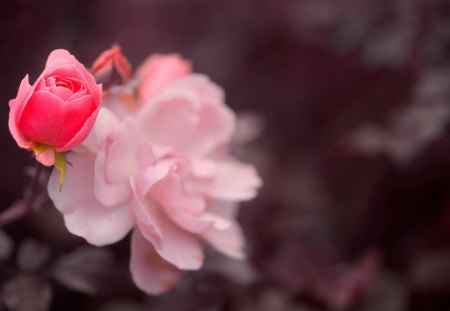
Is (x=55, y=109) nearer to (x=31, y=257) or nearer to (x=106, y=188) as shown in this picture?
(x=106, y=188)

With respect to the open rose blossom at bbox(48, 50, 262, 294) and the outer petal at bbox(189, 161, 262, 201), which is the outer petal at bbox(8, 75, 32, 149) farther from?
the outer petal at bbox(189, 161, 262, 201)

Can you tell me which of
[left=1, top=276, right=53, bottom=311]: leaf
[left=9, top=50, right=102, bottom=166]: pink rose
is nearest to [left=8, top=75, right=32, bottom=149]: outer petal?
[left=9, top=50, right=102, bottom=166]: pink rose

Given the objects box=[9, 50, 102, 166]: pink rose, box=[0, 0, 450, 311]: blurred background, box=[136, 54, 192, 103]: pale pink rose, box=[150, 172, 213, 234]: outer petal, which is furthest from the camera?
box=[0, 0, 450, 311]: blurred background

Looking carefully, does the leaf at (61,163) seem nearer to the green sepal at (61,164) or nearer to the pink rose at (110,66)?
the green sepal at (61,164)

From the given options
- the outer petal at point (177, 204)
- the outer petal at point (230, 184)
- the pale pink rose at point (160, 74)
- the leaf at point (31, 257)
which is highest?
the pale pink rose at point (160, 74)

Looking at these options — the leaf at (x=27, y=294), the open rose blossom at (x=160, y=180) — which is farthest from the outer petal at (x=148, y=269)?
the leaf at (x=27, y=294)

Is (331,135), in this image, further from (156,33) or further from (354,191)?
(156,33)
